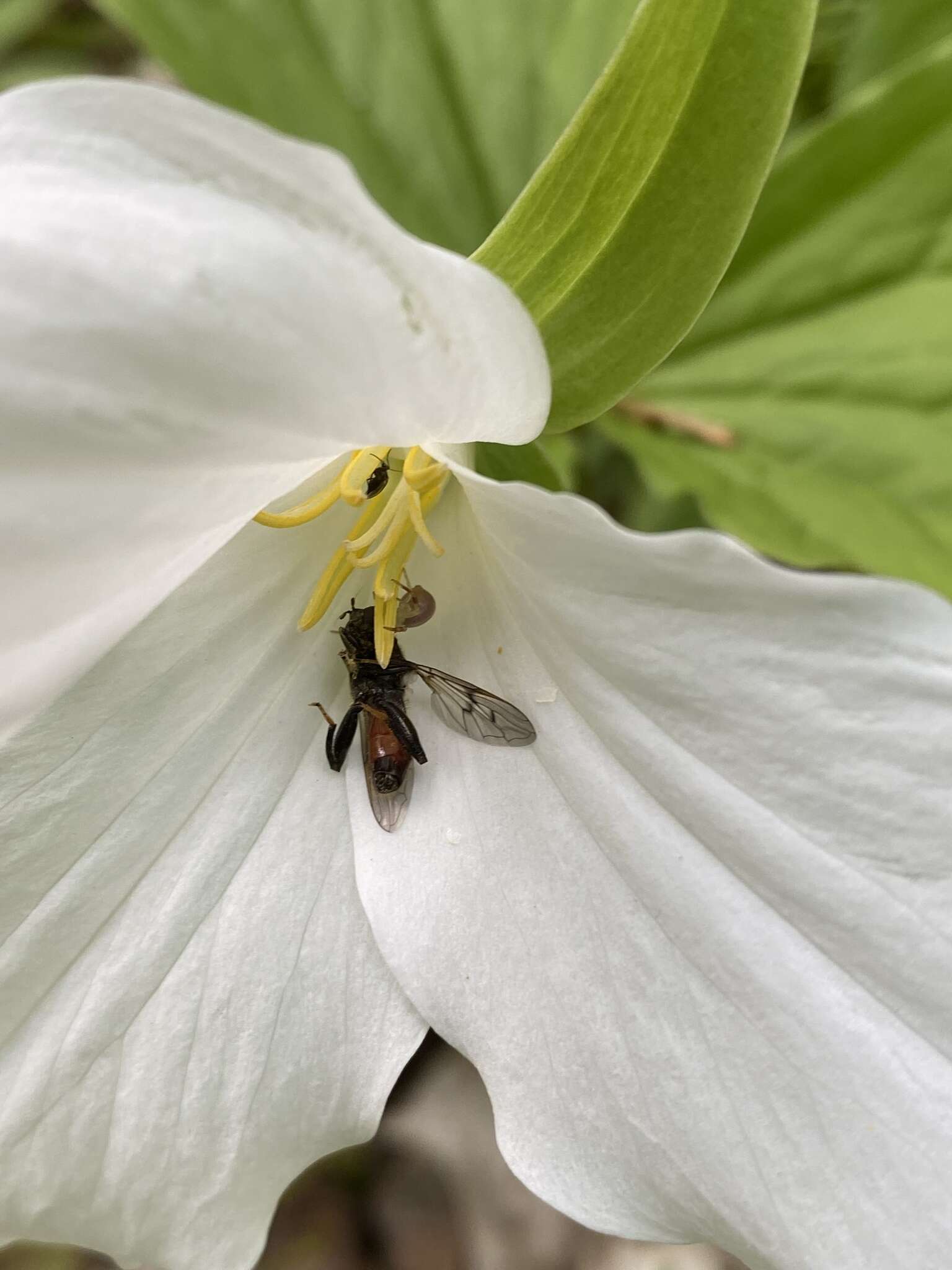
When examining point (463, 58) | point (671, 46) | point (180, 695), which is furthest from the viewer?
point (463, 58)

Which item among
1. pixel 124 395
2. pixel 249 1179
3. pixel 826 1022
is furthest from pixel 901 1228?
pixel 124 395

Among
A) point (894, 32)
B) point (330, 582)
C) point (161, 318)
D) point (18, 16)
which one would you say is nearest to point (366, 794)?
point (330, 582)

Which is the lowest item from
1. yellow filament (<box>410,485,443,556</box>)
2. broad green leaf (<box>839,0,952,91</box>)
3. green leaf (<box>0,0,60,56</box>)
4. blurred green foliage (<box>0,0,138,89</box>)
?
yellow filament (<box>410,485,443,556</box>)

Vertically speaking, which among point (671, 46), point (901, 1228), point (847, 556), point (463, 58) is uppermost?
point (463, 58)

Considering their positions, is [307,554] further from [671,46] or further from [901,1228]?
[901,1228]

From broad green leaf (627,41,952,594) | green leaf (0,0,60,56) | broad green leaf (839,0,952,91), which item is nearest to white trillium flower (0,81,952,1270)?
broad green leaf (627,41,952,594)

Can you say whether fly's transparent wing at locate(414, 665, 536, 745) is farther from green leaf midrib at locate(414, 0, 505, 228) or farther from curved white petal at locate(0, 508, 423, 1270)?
green leaf midrib at locate(414, 0, 505, 228)

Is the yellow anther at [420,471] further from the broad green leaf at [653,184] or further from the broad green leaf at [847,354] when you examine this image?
the broad green leaf at [847,354]
